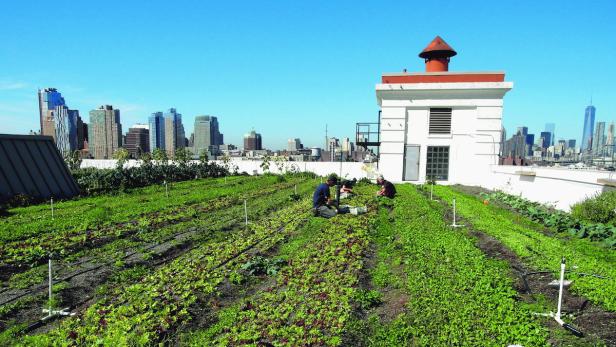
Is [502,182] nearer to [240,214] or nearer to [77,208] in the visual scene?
[240,214]

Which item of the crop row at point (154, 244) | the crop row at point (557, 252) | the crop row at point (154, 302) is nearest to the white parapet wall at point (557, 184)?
the crop row at point (557, 252)

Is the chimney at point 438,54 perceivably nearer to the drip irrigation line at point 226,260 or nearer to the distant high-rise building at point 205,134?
the drip irrigation line at point 226,260

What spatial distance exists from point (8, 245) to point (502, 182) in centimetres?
2353

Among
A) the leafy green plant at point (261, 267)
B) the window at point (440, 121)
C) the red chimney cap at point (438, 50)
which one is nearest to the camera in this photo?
the leafy green plant at point (261, 267)

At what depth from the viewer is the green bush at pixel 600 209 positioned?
39.8ft

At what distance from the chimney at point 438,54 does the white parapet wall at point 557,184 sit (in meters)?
10.8

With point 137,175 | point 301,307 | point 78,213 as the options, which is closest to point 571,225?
point 301,307

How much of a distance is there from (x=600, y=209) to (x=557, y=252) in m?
5.54

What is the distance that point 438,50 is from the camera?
2783cm

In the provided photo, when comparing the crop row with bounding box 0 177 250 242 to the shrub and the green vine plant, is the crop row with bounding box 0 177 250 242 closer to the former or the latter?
the shrub

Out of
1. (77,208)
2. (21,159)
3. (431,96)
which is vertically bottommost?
(77,208)

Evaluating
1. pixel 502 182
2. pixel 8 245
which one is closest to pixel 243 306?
pixel 8 245

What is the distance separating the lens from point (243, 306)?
6.14 metres

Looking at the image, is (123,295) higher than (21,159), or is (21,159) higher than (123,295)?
(21,159)
